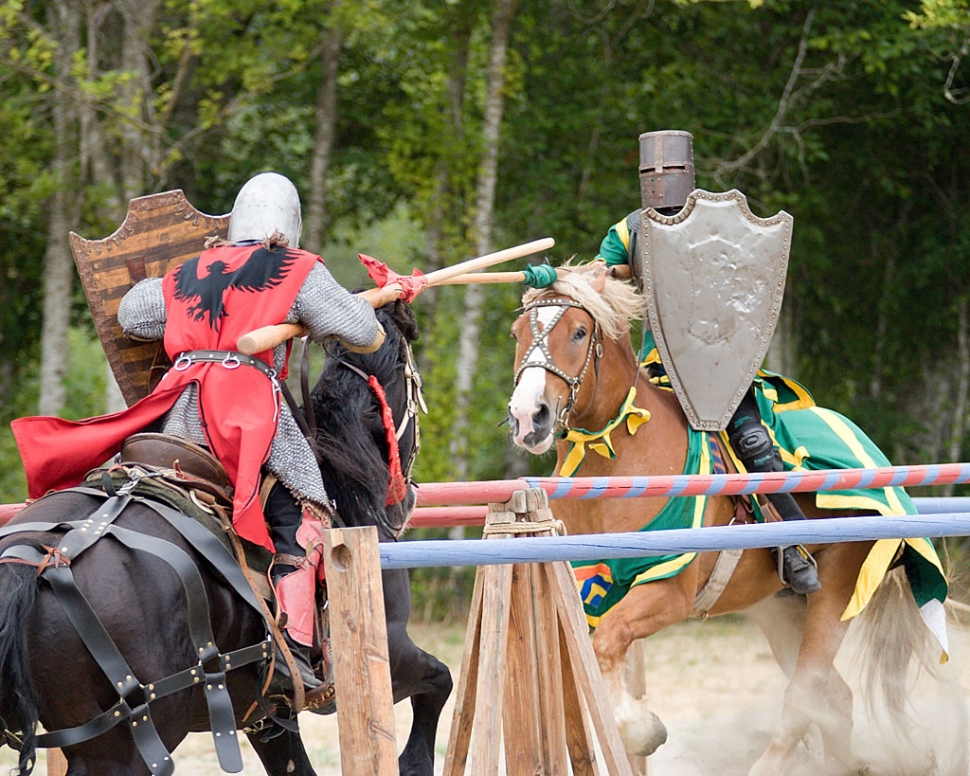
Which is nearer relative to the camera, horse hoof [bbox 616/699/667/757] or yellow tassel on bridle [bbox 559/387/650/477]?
horse hoof [bbox 616/699/667/757]

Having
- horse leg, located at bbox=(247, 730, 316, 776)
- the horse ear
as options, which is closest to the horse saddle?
horse leg, located at bbox=(247, 730, 316, 776)

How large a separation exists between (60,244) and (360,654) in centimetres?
621

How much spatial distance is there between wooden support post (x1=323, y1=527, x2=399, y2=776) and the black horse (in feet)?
1.57

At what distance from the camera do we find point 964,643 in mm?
4770

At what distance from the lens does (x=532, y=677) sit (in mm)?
2994

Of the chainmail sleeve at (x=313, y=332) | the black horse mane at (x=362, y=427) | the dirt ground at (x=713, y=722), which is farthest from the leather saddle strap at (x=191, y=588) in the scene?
the dirt ground at (x=713, y=722)

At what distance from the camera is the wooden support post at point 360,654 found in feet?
7.50

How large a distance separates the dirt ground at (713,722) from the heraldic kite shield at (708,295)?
1.56 m

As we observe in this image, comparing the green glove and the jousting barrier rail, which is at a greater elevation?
the green glove

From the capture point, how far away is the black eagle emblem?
297 cm

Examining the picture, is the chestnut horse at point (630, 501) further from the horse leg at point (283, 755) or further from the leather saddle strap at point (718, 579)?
the horse leg at point (283, 755)

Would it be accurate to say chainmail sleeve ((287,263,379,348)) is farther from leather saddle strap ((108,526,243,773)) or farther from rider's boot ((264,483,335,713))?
leather saddle strap ((108,526,243,773))

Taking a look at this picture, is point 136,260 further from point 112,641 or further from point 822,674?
point 822,674

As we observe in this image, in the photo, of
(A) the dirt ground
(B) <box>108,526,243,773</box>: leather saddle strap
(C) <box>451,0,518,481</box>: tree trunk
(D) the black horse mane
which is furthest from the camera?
(C) <box>451,0,518,481</box>: tree trunk
